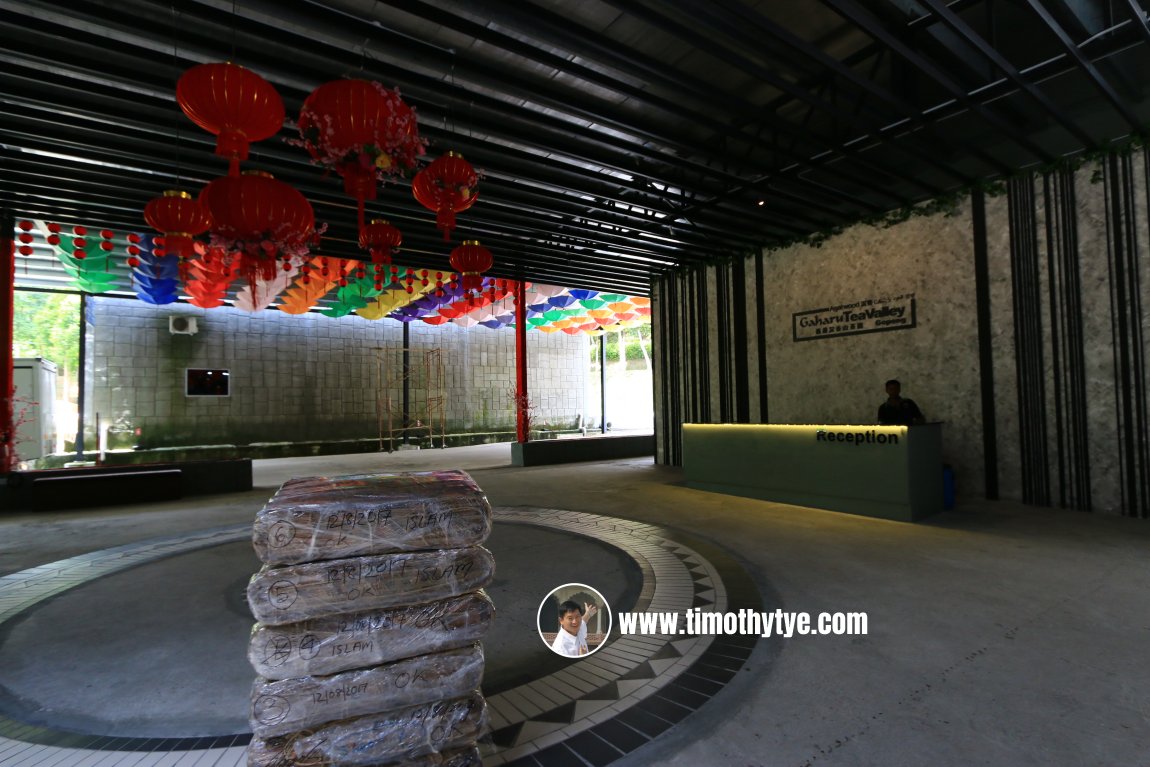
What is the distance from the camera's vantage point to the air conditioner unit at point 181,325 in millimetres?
12070

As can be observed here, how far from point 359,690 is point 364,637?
0.14 meters

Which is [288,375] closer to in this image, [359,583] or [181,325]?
[181,325]

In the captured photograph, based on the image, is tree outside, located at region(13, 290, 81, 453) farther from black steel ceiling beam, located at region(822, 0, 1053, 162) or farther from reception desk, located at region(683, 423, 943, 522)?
black steel ceiling beam, located at region(822, 0, 1053, 162)

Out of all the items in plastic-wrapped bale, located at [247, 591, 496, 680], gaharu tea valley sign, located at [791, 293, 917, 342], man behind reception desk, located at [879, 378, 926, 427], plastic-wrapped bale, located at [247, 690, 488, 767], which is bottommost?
plastic-wrapped bale, located at [247, 690, 488, 767]

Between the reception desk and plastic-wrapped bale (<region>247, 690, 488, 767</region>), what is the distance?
489cm

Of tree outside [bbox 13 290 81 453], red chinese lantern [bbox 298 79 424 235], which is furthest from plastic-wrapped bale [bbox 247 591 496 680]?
tree outside [bbox 13 290 81 453]

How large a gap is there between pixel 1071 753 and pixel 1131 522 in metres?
4.79

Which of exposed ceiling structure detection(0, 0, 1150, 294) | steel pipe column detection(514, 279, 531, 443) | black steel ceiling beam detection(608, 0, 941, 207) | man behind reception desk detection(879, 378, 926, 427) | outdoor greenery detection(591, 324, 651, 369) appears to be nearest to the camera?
black steel ceiling beam detection(608, 0, 941, 207)

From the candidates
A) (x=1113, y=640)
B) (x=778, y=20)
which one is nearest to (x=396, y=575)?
(x=1113, y=640)

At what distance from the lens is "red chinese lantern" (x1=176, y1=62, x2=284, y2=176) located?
8.42 ft

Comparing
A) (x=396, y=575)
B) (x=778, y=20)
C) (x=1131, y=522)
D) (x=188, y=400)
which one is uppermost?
(x=778, y=20)

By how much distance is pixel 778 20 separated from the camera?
4.27 metres

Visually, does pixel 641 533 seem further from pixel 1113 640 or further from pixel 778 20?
pixel 778 20

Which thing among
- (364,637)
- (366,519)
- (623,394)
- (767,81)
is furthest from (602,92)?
(623,394)
